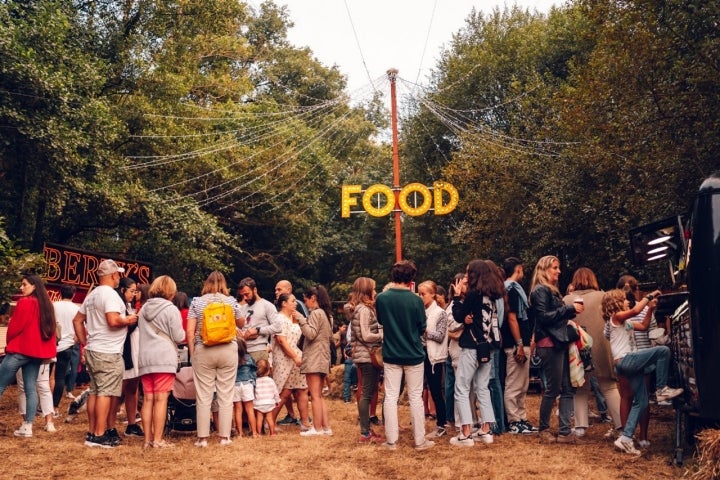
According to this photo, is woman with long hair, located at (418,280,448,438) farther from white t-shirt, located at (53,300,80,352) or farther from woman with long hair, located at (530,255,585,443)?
white t-shirt, located at (53,300,80,352)

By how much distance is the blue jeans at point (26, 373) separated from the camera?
9086 millimetres

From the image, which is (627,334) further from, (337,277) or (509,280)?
(337,277)

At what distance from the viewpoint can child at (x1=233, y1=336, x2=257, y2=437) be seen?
31.0 ft

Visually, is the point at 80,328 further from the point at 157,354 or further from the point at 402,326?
the point at 402,326

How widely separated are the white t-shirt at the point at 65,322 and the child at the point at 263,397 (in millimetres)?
3254

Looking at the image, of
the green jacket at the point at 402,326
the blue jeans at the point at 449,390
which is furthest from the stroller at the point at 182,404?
the blue jeans at the point at 449,390

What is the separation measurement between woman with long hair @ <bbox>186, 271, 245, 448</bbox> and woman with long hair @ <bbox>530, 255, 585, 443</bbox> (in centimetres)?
339

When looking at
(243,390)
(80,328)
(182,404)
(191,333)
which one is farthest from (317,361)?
(80,328)

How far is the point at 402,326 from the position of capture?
8.37 meters

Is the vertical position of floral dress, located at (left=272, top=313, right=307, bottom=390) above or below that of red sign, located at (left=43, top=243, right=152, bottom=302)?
below

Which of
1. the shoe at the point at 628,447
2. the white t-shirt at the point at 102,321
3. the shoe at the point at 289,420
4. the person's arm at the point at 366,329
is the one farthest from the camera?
the shoe at the point at 289,420

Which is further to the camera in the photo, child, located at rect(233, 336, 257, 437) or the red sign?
the red sign

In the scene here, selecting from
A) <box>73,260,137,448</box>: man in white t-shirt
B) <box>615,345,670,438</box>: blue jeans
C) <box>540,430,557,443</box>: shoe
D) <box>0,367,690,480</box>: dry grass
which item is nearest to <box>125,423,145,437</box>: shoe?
<box>0,367,690,480</box>: dry grass

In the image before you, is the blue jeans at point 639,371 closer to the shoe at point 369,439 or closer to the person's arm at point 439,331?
the person's arm at point 439,331
